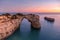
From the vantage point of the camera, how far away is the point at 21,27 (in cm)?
1027

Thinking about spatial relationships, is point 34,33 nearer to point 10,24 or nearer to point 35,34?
point 35,34

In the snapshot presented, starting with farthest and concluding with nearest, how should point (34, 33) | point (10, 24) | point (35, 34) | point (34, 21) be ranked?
point (34, 21)
point (34, 33)
point (35, 34)
point (10, 24)

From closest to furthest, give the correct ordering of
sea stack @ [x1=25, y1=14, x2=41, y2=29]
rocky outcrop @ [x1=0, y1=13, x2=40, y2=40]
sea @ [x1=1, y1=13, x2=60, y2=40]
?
rocky outcrop @ [x1=0, y1=13, x2=40, y2=40]
sea @ [x1=1, y1=13, x2=60, y2=40]
sea stack @ [x1=25, y1=14, x2=41, y2=29]

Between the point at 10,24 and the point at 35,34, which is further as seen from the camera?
the point at 35,34

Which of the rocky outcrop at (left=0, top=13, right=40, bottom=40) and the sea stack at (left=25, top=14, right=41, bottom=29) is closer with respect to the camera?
the rocky outcrop at (left=0, top=13, right=40, bottom=40)

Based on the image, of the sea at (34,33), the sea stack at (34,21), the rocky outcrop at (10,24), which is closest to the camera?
the rocky outcrop at (10,24)

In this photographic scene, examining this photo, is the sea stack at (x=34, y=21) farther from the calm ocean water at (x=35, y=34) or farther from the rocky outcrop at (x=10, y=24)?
the calm ocean water at (x=35, y=34)

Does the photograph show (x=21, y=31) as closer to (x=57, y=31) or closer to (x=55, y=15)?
(x=57, y=31)

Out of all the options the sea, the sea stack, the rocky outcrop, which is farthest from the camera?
the sea stack

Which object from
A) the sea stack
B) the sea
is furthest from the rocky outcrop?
the sea

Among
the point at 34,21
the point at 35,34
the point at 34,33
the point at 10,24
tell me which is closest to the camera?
the point at 10,24

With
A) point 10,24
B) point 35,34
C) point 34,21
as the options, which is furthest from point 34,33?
point 10,24

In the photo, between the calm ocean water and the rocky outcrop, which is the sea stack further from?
the calm ocean water

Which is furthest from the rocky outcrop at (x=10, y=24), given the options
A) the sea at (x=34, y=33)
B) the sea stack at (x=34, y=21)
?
the sea at (x=34, y=33)
